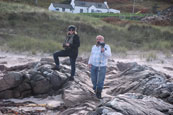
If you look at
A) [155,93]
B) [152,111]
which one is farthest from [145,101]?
[155,93]

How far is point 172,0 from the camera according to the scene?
4762 cm

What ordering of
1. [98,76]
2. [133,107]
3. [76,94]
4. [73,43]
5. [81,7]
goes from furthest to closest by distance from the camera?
[81,7], [73,43], [76,94], [98,76], [133,107]

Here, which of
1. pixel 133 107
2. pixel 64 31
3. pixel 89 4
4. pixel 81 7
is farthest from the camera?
pixel 89 4

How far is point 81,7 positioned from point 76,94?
139 ft

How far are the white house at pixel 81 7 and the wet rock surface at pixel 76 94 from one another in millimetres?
38016

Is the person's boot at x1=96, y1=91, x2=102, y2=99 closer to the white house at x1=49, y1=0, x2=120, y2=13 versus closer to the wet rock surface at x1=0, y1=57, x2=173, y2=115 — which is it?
the wet rock surface at x1=0, y1=57, x2=173, y2=115

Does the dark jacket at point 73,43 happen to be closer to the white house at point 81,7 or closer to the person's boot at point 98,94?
the person's boot at point 98,94

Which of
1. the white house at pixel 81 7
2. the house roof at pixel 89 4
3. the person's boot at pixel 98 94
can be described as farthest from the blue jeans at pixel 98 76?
the house roof at pixel 89 4

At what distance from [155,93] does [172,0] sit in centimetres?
4627

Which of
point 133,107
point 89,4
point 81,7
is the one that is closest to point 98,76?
point 133,107

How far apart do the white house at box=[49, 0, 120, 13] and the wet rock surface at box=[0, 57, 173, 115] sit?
125 ft

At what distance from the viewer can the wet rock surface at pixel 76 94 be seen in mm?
4582

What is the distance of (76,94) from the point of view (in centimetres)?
649

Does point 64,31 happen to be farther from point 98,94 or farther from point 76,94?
point 98,94
